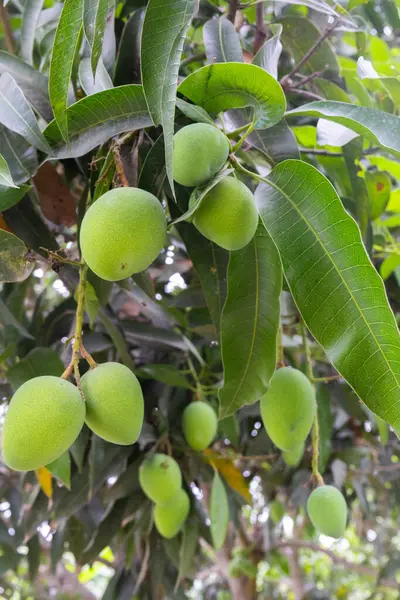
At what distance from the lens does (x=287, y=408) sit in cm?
85

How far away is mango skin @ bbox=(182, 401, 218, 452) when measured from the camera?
1231mm

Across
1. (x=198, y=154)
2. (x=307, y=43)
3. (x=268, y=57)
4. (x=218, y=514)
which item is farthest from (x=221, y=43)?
(x=218, y=514)

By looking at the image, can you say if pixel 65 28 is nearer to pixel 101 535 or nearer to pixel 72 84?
pixel 72 84

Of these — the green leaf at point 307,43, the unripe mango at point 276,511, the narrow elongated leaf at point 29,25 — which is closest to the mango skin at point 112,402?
the narrow elongated leaf at point 29,25

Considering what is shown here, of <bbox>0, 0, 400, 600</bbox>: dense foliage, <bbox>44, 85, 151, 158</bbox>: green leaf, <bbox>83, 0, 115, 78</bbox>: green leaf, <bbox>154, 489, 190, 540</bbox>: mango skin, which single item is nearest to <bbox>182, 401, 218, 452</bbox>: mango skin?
<bbox>0, 0, 400, 600</bbox>: dense foliage

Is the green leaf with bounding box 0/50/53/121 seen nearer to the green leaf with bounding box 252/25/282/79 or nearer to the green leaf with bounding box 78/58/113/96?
the green leaf with bounding box 78/58/113/96

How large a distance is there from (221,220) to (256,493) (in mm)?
1934

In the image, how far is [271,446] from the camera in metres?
1.71

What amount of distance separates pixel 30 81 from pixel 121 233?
1.36 ft

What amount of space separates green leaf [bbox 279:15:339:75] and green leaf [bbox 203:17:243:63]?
1.19 feet

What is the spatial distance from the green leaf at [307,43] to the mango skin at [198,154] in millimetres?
673

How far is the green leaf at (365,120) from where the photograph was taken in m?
0.67

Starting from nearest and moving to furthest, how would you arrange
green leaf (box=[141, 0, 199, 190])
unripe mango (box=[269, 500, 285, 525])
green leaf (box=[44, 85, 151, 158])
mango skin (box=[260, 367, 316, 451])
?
green leaf (box=[141, 0, 199, 190]) < green leaf (box=[44, 85, 151, 158]) < mango skin (box=[260, 367, 316, 451]) < unripe mango (box=[269, 500, 285, 525])

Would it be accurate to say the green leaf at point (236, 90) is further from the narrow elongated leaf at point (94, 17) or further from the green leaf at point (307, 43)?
the green leaf at point (307, 43)
